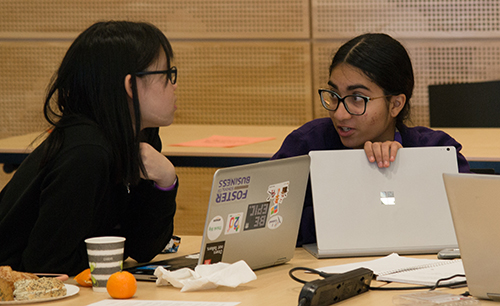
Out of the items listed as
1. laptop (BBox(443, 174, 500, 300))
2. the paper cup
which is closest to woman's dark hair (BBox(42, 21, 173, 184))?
the paper cup

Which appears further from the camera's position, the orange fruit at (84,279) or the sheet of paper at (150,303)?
the orange fruit at (84,279)

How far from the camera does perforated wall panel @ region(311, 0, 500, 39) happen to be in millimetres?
3742

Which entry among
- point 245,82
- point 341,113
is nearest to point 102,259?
point 341,113

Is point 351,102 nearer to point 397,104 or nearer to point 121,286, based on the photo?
point 397,104

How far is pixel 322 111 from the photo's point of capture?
4.02m

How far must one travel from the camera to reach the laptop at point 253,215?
1.21 metres

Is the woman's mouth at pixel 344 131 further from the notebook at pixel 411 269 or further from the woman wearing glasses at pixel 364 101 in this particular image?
the notebook at pixel 411 269

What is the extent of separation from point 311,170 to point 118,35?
564 millimetres

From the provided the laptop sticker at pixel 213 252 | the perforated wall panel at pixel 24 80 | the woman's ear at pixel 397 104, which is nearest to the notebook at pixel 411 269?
the laptop sticker at pixel 213 252

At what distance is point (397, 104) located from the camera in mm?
1825

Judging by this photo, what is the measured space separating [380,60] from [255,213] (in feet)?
2.36

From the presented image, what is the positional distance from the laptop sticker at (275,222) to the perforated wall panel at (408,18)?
109 inches

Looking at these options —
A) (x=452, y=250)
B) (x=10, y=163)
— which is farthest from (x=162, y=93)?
(x=10, y=163)

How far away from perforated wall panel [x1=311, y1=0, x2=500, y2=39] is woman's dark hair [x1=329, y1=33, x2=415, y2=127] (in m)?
→ 2.15
